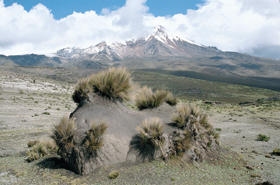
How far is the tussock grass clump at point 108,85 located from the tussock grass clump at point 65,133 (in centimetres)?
184

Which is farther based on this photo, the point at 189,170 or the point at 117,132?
the point at 117,132

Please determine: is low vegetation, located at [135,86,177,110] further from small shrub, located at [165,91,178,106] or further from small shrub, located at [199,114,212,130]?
small shrub, located at [199,114,212,130]

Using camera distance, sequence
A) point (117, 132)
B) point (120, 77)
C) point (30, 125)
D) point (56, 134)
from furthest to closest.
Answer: point (30, 125) → point (120, 77) → point (117, 132) → point (56, 134)

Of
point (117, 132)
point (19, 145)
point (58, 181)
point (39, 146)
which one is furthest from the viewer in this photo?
point (19, 145)

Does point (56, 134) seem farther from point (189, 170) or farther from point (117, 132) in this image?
point (189, 170)

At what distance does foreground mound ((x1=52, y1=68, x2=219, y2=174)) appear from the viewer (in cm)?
573

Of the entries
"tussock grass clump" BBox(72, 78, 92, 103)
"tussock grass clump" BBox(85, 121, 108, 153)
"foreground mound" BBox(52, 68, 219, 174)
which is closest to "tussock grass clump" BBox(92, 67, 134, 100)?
"foreground mound" BBox(52, 68, 219, 174)

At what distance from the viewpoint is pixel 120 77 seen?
25.9 ft

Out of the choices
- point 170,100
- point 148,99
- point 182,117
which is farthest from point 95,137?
point 170,100

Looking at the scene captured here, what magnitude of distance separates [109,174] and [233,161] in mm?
4434

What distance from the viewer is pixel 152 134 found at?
19.8 feet

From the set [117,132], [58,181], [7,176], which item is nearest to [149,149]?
[117,132]

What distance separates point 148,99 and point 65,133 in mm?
4143

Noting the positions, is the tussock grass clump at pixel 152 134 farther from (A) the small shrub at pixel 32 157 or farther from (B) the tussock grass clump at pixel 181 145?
(A) the small shrub at pixel 32 157
